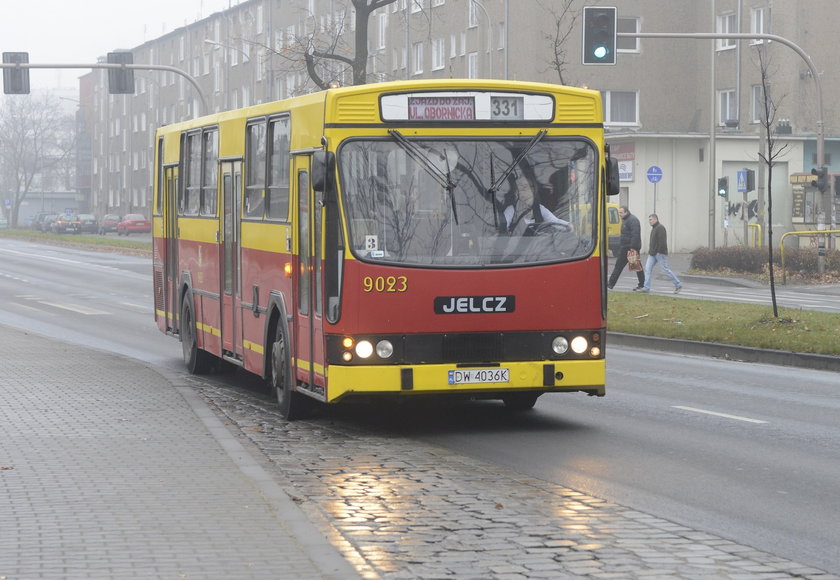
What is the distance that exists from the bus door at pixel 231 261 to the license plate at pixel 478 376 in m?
3.60

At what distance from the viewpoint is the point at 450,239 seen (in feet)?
38.8

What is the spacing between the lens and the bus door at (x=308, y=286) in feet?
39.2

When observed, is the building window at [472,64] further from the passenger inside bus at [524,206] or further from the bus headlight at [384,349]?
the bus headlight at [384,349]

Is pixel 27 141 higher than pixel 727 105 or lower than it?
higher

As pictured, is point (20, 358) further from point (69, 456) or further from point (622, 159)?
point (622, 159)

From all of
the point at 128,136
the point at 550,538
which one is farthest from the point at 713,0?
the point at 128,136

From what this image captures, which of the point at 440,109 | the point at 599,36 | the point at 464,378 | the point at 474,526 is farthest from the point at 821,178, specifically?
the point at 474,526

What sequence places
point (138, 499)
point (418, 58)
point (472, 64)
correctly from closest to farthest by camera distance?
point (138, 499)
point (472, 64)
point (418, 58)

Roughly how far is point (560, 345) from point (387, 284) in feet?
4.86

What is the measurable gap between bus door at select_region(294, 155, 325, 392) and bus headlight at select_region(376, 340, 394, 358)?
1.47ft

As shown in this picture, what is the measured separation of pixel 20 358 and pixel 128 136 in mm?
106690

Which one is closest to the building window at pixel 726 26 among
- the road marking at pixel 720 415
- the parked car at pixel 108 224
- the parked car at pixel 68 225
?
the road marking at pixel 720 415

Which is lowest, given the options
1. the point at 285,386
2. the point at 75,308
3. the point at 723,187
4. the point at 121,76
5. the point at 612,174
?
the point at 75,308

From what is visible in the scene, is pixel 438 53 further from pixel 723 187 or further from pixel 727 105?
pixel 723 187
